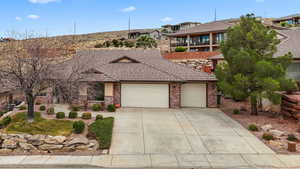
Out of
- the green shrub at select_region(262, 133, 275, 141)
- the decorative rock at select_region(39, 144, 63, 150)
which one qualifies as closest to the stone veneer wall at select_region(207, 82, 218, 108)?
the green shrub at select_region(262, 133, 275, 141)

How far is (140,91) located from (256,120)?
944cm

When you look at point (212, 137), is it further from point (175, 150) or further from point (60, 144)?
point (60, 144)

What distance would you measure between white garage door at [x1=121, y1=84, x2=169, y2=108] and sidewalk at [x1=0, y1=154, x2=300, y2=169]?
9.77 metres

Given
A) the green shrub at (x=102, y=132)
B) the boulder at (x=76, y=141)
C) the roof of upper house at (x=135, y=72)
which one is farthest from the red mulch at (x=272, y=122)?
the boulder at (x=76, y=141)

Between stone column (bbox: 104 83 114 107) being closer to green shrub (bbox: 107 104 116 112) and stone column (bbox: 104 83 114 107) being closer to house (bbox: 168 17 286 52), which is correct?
green shrub (bbox: 107 104 116 112)

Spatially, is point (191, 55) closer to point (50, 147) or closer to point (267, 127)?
point (267, 127)

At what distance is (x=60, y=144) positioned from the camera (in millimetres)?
11031

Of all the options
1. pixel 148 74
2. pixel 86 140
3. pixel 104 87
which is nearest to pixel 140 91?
pixel 148 74

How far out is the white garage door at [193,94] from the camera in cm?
2042

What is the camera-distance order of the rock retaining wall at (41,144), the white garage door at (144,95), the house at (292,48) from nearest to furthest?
the rock retaining wall at (41,144)
the house at (292,48)
the white garage door at (144,95)

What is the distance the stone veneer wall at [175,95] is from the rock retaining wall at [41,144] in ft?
32.7

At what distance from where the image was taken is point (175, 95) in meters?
19.9

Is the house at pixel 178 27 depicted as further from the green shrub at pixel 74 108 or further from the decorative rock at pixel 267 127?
the decorative rock at pixel 267 127

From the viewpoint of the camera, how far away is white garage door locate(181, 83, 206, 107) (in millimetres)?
20422
